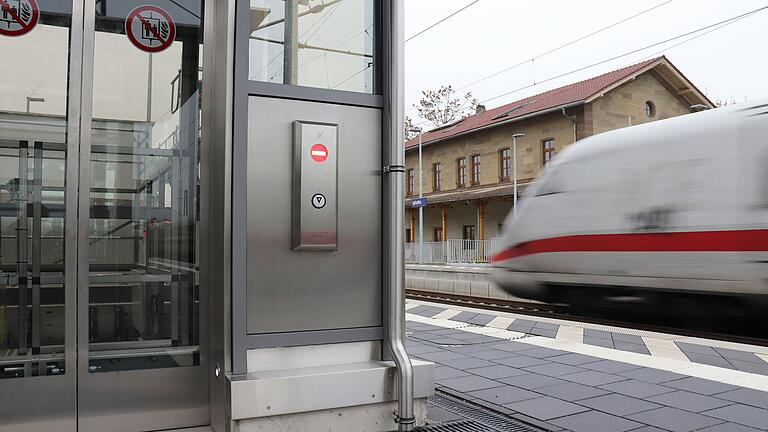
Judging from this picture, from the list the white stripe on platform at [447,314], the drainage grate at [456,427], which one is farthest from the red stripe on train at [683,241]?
the white stripe on platform at [447,314]

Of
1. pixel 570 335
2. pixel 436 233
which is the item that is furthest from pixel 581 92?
pixel 436 233

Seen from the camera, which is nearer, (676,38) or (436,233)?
(676,38)

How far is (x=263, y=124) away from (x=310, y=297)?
1029 millimetres

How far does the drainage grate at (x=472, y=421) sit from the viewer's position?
387 cm

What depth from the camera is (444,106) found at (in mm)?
34094

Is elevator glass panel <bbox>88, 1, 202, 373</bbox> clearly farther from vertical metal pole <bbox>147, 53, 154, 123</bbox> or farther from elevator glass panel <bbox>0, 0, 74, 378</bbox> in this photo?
elevator glass panel <bbox>0, 0, 74, 378</bbox>

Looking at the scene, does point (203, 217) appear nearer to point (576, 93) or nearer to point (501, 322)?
point (576, 93)

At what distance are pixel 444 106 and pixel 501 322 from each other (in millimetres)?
25681

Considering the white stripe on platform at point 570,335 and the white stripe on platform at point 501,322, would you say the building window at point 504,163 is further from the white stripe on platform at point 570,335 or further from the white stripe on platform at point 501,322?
the white stripe on platform at point 501,322

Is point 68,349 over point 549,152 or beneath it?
beneath

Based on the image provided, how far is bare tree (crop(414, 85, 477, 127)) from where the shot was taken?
105 ft

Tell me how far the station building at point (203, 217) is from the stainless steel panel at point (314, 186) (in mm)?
12

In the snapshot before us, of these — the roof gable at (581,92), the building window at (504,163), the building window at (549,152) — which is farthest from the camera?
the building window at (504,163)

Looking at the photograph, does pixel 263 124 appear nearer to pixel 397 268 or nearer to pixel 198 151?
pixel 198 151
